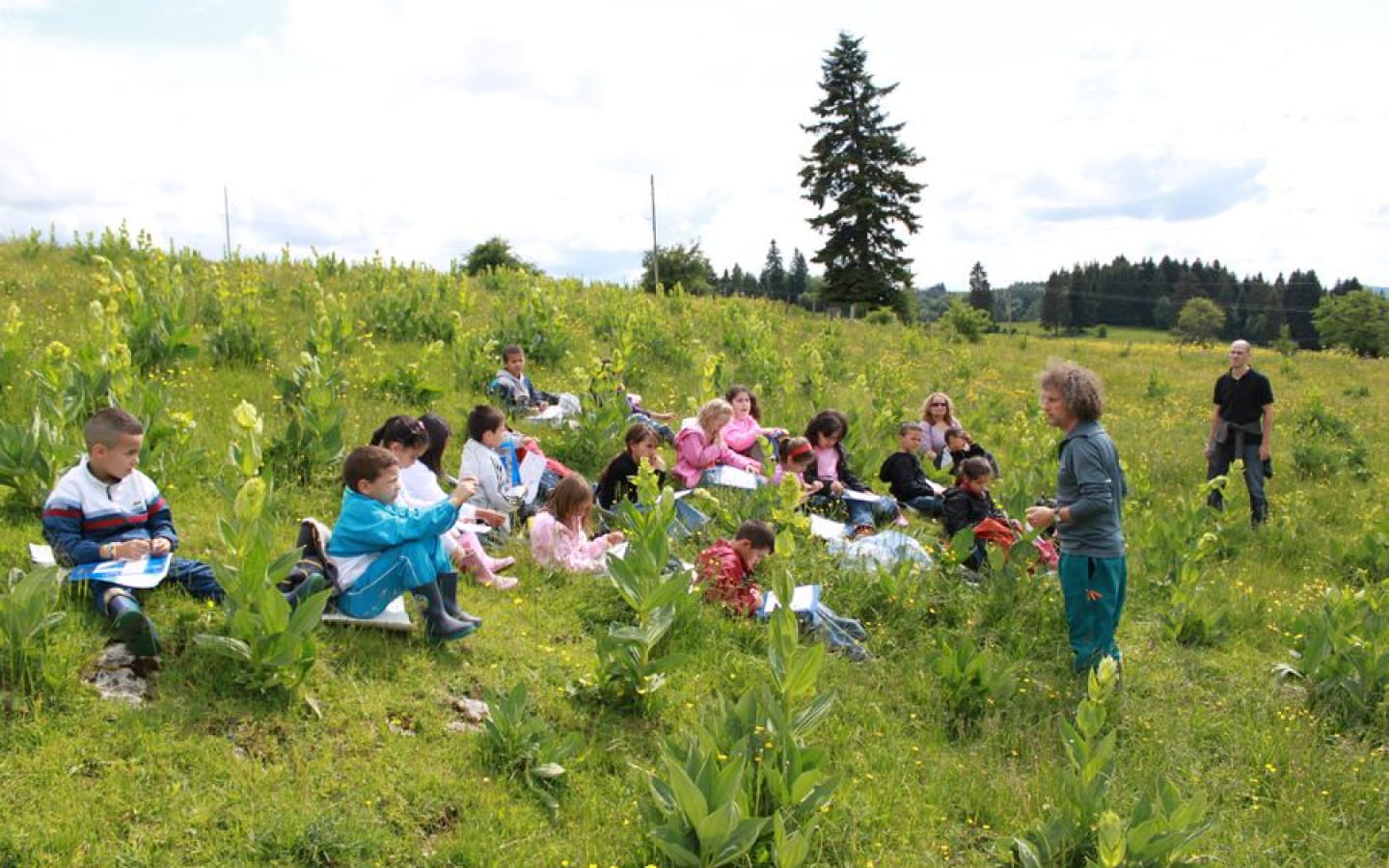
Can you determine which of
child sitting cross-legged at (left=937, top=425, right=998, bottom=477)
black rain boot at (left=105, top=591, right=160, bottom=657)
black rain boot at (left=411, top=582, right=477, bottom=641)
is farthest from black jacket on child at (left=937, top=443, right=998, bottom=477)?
black rain boot at (left=105, top=591, right=160, bottom=657)

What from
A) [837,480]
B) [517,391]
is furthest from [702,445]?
[517,391]

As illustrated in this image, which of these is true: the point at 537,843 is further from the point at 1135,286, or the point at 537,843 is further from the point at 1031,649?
the point at 1135,286

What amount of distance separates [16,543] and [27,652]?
1.44 metres

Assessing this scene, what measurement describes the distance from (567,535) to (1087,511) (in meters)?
3.15

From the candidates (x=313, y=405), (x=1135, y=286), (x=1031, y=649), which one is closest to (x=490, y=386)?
(x=313, y=405)

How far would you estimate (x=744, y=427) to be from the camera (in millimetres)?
8781

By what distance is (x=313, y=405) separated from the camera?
6.69 m

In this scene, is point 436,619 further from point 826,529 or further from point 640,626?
point 826,529

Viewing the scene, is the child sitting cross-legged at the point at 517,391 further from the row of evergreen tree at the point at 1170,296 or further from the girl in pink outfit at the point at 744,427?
the row of evergreen tree at the point at 1170,296

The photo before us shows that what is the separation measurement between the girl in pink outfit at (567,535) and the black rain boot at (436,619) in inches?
50.5

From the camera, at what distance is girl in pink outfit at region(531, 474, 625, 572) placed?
595cm

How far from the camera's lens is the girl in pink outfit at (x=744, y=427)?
8641 millimetres

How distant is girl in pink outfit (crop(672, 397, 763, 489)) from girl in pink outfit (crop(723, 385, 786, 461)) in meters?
0.49

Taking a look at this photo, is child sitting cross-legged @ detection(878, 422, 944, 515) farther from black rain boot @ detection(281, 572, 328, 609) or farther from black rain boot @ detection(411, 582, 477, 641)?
black rain boot @ detection(281, 572, 328, 609)
